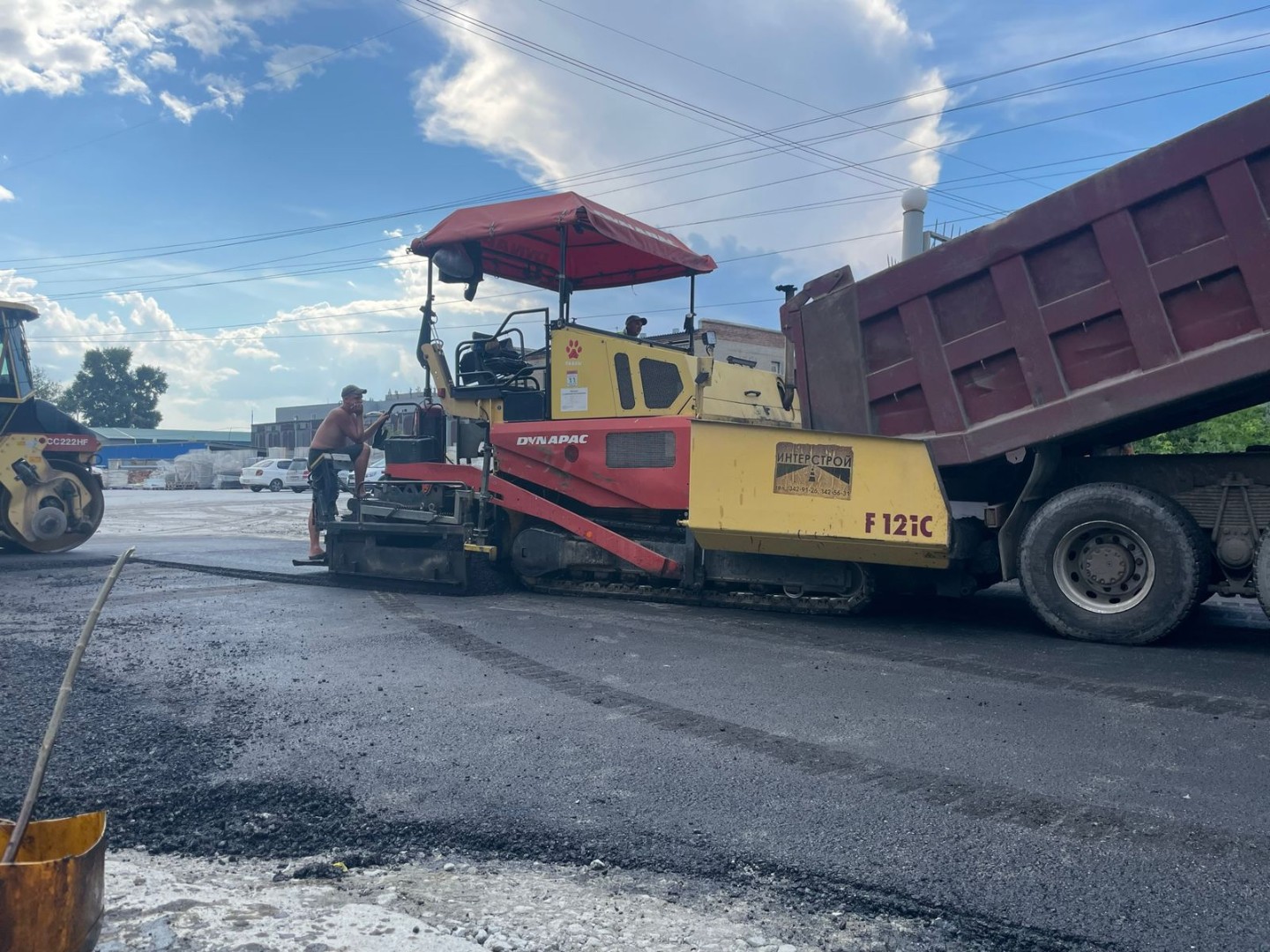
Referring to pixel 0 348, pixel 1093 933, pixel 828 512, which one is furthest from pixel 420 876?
pixel 0 348

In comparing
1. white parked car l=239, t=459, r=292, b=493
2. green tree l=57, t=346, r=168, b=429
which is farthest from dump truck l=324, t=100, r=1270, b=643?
green tree l=57, t=346, r=168, b=429

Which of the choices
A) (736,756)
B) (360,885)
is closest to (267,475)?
(736,756)

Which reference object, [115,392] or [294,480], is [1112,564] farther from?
[115,392]

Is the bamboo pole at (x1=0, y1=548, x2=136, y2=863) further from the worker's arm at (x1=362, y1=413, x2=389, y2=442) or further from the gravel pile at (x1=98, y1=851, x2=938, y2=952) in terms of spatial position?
the worker's arm at (x1=362, y1=413, x2=389, y2=442)

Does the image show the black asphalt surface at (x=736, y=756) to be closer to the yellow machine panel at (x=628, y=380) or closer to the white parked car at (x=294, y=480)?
the yellow machine panel at (x=628, y=380)

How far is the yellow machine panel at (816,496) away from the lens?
6.08 metres

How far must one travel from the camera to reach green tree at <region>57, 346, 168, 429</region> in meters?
83.8

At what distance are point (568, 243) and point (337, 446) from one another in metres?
3.07

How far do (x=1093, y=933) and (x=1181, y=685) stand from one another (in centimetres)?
282

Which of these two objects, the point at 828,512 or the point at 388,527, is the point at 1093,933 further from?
the point at 388,527

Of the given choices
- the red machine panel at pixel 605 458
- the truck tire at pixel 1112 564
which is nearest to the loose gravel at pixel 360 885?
the truck tire at pixel 1112 564

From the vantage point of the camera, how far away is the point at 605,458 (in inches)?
301

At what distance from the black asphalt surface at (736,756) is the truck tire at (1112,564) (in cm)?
21

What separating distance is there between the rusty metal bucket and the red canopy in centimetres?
633
